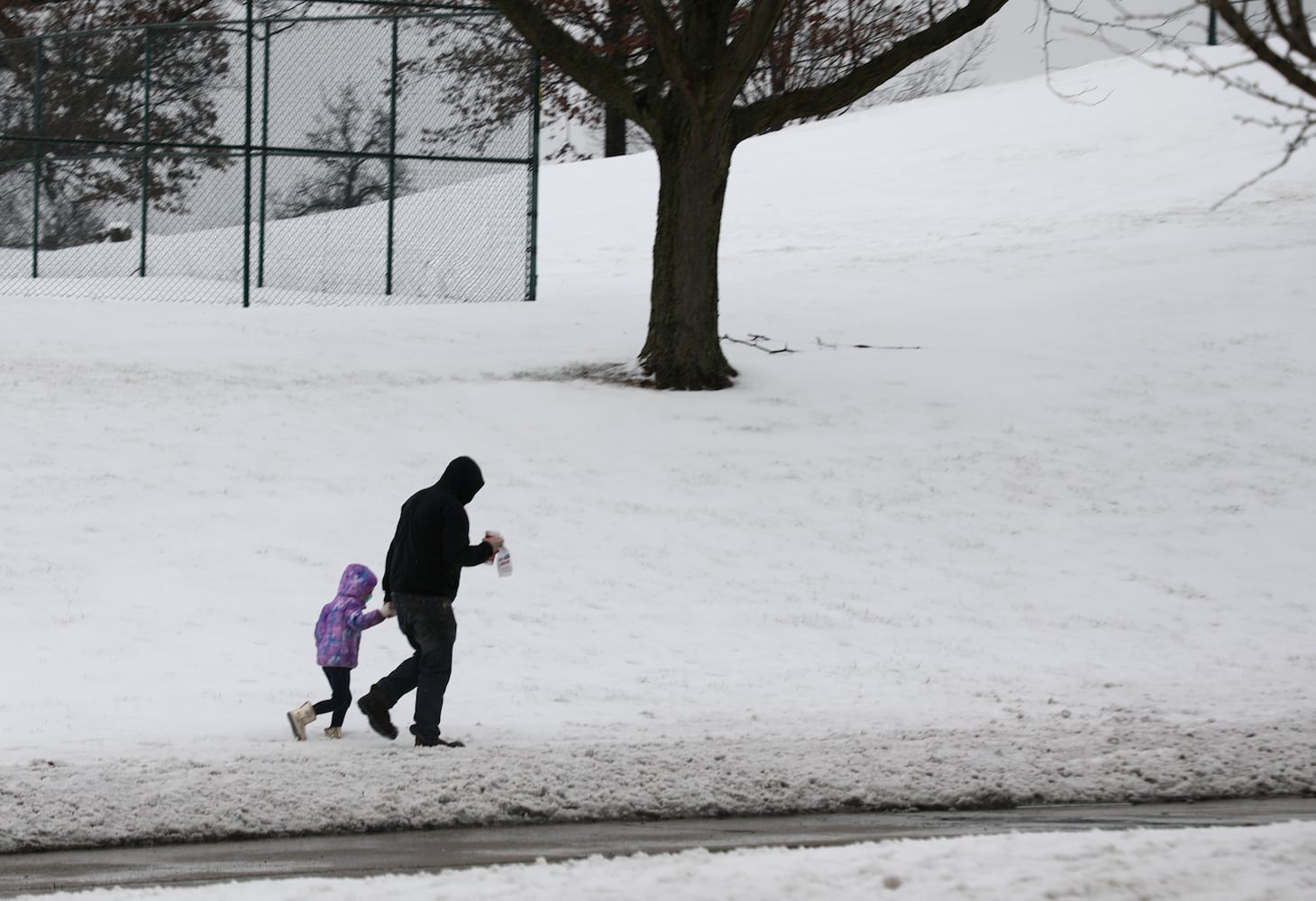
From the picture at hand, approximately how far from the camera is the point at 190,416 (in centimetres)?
1455

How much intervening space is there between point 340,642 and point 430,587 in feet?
1.85

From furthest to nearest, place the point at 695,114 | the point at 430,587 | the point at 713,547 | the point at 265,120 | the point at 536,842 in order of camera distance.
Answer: the point at 265,120 < the point at 695,114 < the point at 713,547 < the point at 430,587 < the point at 536,842

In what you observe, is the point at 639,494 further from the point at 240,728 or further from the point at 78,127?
the point at 78,127

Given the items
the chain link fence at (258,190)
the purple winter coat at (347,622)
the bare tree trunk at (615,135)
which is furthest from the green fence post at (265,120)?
the bare tree trunk at (615,135)

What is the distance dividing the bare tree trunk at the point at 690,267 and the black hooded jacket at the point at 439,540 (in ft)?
27.8

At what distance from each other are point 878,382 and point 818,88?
3.06 metres

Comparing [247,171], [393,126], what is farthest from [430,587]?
[393,126]

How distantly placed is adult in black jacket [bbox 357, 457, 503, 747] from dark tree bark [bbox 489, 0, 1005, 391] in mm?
8394

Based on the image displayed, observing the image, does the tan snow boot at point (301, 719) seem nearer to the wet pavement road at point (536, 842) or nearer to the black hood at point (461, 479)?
the black hood at point (461, 479)

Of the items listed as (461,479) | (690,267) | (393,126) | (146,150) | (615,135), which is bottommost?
(461,479)

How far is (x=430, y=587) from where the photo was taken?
788 centimetres

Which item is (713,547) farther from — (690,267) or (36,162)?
(36,162)

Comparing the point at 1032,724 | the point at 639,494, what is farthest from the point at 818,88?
the point at 1032,724

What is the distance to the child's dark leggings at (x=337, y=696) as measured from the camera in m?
8.05
